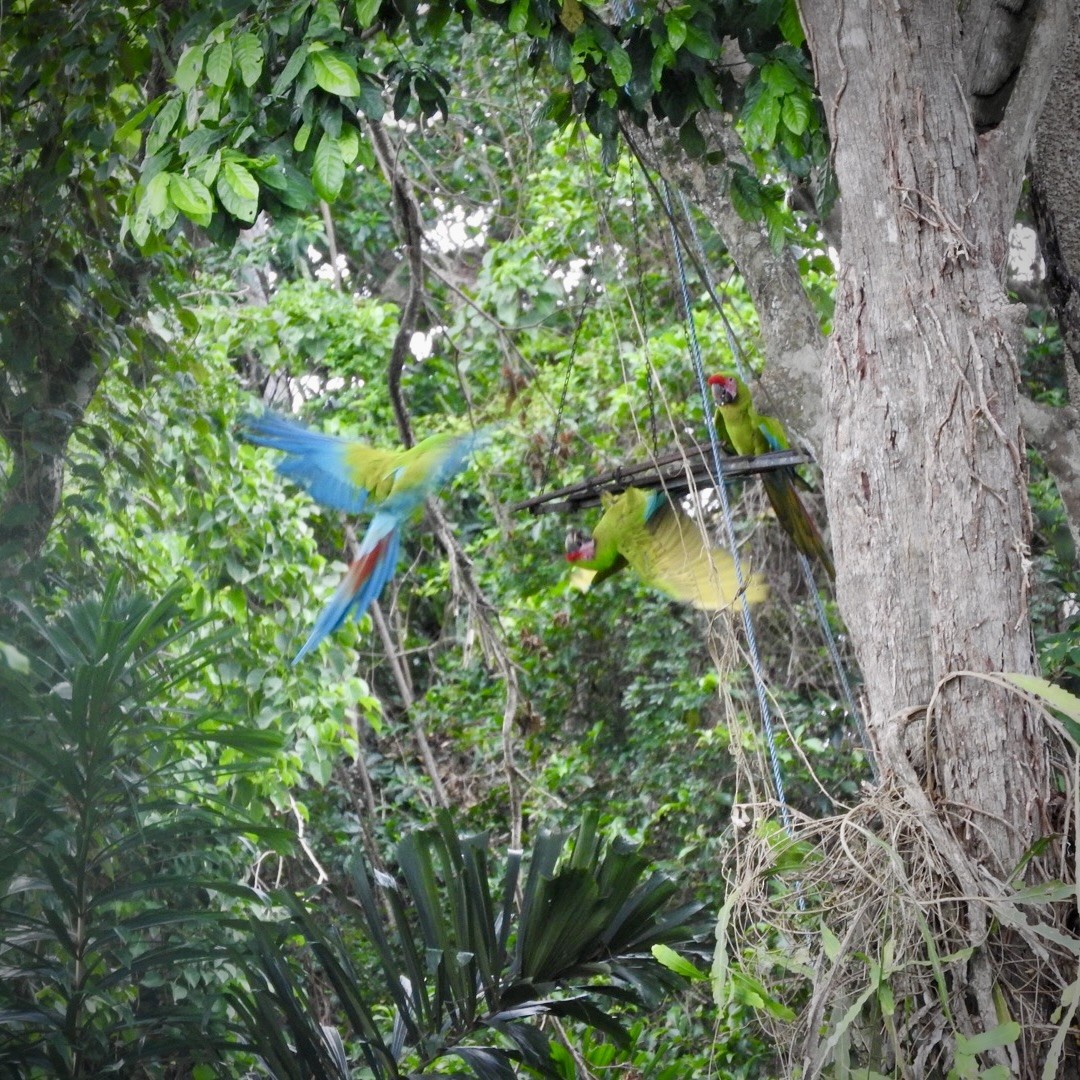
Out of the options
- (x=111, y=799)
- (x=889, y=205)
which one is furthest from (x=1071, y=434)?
(x=111, y=799)

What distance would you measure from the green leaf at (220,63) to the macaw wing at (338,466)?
904mm

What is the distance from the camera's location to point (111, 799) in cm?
165

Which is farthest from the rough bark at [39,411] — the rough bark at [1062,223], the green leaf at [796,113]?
the rough bark at [1062,223]

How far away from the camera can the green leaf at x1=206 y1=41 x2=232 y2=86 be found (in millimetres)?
1668

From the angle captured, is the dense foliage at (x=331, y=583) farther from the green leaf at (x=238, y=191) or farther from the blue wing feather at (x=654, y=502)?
the blue wing feather at (x=654, y=502)

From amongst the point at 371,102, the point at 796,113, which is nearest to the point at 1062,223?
the point at 796,113

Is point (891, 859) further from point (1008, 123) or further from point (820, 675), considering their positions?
point (820, 675)

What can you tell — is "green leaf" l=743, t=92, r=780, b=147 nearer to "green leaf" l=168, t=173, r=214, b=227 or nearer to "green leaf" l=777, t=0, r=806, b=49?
"green leaf" l=777, t=0, r=806, b=49

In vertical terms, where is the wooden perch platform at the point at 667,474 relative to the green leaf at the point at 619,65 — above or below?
below

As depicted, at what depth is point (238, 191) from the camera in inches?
64.2

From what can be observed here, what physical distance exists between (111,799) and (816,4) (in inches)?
51.3

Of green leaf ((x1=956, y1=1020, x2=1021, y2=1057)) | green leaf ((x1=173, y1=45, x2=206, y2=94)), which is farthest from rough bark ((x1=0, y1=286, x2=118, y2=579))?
green leaf ((x1=956, y1=1020, x2=1021, y2=1057))

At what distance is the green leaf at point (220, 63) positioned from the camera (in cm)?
167

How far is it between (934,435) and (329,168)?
2.80 feet
